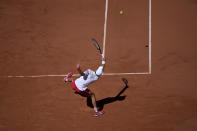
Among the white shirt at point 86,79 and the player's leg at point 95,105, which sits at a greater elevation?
the white shirt at point 86,79

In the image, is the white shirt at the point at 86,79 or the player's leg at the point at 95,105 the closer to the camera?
the white shirt at the point at 86,79

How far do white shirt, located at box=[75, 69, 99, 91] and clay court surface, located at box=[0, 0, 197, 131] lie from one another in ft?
2.80

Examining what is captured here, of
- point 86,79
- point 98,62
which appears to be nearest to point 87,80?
point 86,79

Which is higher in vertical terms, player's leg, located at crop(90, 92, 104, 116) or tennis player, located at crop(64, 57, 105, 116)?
tennis player, located at crop(64, 57, 105, 116)

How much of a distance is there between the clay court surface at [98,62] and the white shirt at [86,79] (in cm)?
85

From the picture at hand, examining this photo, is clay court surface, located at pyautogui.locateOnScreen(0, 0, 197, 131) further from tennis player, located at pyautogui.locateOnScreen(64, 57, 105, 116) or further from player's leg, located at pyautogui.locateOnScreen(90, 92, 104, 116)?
tennis player, located at pyautogui.locateOnScreen(64, 57, 105, 116)

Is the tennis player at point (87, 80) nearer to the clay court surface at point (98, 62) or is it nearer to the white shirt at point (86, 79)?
the white shirt at point (86, 79)

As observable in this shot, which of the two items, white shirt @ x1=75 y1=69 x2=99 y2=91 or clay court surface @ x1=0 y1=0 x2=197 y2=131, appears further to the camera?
clay court surface @ x1=0 y1=0 x2=197 y2=131

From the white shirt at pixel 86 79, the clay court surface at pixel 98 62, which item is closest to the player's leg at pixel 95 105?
the clay court surface at pixel 98 62

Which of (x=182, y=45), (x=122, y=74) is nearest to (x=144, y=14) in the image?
(x=182, y=45)

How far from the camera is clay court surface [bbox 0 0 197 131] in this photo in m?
7.05

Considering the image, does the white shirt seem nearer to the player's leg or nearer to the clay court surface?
the player's leg

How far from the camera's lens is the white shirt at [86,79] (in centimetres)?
668

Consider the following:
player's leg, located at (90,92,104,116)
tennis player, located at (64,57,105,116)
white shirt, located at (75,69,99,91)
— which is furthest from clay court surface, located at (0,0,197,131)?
white shirt, located at (75,69,99,91)
